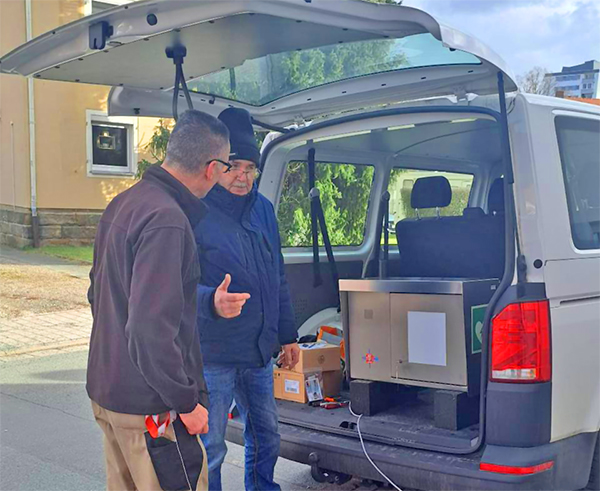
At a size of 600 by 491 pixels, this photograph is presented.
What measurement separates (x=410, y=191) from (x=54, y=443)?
3242mm

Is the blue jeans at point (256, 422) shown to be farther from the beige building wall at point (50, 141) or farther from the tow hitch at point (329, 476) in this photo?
the beige building wall at point (50, 141)

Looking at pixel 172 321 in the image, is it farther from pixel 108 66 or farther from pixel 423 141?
pixel 423 141

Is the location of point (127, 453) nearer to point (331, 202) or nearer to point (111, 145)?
point (331, 202)

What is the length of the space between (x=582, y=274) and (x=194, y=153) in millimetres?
1851

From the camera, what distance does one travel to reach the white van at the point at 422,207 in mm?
3092

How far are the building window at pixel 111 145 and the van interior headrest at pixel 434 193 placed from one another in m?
12.4

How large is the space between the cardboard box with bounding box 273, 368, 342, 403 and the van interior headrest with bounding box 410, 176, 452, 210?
136 cm

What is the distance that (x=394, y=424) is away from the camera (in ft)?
12.6

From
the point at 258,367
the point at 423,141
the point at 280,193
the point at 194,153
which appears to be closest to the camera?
the point at 194,153

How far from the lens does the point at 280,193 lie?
4.96 meters

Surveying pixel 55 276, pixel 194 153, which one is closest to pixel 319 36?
pixel 194 153

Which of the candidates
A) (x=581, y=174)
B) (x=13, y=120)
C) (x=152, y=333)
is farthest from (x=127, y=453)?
(x=13, y=120)

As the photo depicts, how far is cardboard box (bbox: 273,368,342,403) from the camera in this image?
4.30 metres

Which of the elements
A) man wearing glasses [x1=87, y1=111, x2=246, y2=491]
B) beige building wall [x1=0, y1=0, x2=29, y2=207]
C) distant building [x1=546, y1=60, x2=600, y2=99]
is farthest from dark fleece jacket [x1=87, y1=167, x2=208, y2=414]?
beige building wall [x1=0, y1=0, x2=29, y2=207]
